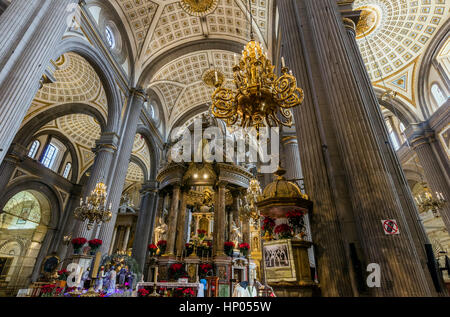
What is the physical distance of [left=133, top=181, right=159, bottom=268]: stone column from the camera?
1404 cm

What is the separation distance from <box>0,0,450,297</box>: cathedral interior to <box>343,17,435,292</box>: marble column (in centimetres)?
Answer: 3

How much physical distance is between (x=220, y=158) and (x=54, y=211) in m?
14.1

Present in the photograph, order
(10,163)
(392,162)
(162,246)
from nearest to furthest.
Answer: (392,162) → (162,246) → (10,163)

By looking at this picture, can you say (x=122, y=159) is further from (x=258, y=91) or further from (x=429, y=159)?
(x=429, y=159)

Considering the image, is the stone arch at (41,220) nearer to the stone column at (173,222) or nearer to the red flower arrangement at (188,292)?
the stone column at (173,222)

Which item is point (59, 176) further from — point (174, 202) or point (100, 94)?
point (174, 202)

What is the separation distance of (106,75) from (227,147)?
7231mm

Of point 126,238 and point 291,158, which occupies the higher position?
point 291,158

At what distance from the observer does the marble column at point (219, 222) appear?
28.2 ft

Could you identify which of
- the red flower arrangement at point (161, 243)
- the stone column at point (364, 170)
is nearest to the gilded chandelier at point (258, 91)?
the stone column at point (364, 170)

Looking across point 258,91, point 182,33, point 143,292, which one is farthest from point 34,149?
point 258,91

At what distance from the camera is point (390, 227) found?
308cm

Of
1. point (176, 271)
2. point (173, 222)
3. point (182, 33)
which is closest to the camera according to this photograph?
point (176, 271)

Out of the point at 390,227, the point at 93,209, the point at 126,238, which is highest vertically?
the point at 126,238
